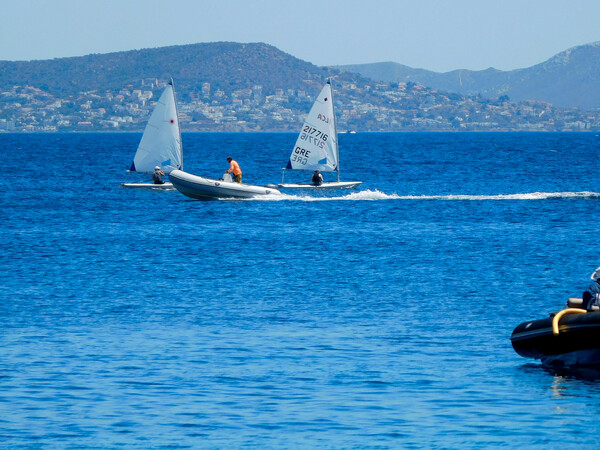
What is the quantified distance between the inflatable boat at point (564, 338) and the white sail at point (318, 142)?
49.1m

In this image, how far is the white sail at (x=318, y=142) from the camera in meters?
71.7

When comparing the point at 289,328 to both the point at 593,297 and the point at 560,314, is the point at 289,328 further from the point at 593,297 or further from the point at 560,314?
the point at 593,297

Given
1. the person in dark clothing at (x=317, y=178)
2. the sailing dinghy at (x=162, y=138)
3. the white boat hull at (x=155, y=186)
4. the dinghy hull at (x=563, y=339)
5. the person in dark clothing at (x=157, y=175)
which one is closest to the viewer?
the dinghy hull at (x=563, y=339)

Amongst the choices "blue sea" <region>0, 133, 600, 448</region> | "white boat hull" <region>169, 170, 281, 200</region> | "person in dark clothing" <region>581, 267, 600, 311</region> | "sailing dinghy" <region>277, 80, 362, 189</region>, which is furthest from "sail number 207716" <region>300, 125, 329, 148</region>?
"person in dark clothing" <region>581, 267, 600, 311</region>

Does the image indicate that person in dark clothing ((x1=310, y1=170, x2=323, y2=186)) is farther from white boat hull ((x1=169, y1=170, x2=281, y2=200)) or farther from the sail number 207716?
the sail number 207716

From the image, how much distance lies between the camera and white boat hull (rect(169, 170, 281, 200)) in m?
64.9

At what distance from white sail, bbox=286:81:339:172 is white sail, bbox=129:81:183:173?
9.08m

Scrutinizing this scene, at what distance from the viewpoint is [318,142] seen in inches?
2832

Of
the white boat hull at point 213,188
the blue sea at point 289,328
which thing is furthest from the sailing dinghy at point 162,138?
the blue sea at point 289,328

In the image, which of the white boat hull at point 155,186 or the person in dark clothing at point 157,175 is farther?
the person in dark clothing at point 157,175

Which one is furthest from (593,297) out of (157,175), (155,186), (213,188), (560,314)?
(157,175)

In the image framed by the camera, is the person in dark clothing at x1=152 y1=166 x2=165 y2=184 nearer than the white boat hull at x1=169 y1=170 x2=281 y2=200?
No

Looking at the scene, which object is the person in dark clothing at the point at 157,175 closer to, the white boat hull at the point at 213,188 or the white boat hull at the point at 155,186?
the white boat hull at the point at 155,186

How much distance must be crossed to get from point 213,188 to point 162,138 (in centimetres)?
1171
